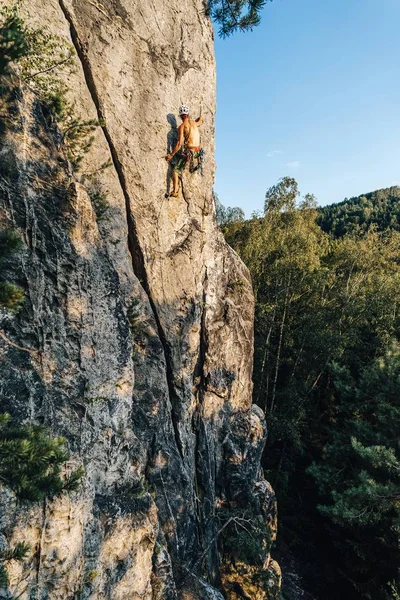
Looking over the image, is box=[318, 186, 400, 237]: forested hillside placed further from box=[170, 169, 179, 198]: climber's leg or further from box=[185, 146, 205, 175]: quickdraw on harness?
box=[170, 169, 179, 198]: climber's leg

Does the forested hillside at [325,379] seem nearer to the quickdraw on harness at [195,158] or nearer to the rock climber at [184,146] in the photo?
the quickdraw on harness at [195,158]

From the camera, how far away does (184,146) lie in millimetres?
9016

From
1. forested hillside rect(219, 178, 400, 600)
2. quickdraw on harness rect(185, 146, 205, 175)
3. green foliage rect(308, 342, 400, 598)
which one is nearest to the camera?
quickdraw on harness rect(185, 146, 205, 175)

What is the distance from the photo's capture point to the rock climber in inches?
347

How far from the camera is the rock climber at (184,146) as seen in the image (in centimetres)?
881

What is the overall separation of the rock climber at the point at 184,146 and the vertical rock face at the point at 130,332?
0.96ft

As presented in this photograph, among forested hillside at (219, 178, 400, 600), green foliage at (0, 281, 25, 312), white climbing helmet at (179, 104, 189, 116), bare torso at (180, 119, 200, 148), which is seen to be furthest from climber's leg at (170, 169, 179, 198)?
forested hillside at (219, 178, 400, 600)

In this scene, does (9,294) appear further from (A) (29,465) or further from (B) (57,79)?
(B) (57,79)

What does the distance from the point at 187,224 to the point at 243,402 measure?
6.87m

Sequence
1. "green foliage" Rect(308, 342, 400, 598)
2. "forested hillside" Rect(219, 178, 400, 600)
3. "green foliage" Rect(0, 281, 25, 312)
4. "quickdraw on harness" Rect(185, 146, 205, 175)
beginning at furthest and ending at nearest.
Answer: "forested hillside" Rect(219, 178, 400, 600) → "green foliage" Rect(308, 342, 400, 598) → "quickdraw on harness" Rect(185, 146, 205, 175) → "green foliage" Rect(0, 281, 25, 312)

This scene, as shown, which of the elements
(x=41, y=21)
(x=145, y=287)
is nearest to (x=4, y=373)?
(x=145, y=287)

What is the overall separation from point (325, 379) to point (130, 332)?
20.2m

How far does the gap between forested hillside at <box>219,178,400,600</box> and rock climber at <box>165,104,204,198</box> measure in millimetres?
11273

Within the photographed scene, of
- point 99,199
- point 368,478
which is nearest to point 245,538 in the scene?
point 368,478
